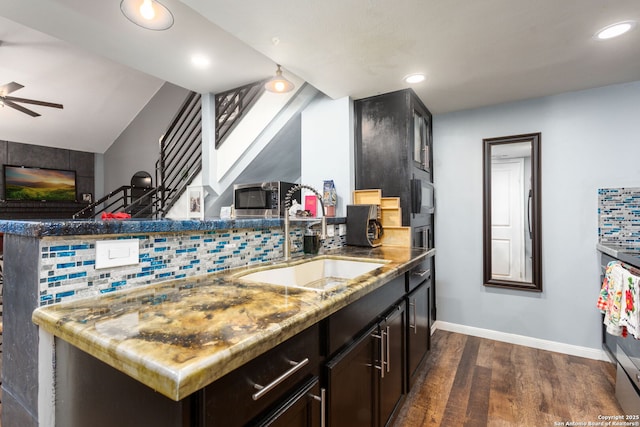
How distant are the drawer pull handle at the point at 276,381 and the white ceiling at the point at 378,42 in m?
1.57

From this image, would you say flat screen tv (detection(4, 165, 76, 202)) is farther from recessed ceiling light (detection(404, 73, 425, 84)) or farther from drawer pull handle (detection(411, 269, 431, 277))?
drawer pull handle (detection(411, 269, 431, 277))

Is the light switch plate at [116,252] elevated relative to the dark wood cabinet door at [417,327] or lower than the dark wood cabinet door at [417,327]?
elevated

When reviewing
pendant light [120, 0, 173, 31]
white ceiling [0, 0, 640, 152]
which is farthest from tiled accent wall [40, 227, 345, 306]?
pendant light [120, 0, 173, 31]

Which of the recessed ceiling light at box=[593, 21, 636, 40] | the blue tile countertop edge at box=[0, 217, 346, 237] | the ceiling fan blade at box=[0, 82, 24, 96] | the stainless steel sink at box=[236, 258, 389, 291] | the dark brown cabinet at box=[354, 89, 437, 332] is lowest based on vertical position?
the stainless steel sink at box=[236, 258, 389, 291]

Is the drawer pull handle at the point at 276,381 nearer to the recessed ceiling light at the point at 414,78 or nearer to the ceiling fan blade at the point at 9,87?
the recessed ceiling light at the point at 414,78

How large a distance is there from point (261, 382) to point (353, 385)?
1.93ft

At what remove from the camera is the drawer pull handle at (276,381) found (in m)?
0.69

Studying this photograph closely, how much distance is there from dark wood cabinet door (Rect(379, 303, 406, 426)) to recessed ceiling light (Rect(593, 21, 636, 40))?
193 cm

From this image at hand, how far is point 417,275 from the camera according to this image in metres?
1.98

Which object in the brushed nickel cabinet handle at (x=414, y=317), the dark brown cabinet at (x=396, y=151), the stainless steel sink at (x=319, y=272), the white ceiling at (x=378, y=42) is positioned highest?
the white ceiling at (x=378, y=42)

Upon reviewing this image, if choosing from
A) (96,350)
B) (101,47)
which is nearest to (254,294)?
(96,350)

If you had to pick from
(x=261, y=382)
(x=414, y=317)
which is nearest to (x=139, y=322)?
(x=261, y=382)

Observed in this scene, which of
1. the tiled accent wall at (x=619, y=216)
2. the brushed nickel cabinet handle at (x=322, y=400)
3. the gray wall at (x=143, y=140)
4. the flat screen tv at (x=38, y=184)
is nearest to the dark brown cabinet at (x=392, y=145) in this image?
→ the tiled accent wall at (x=619, y=216)

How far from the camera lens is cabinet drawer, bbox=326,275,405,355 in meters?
1.03
